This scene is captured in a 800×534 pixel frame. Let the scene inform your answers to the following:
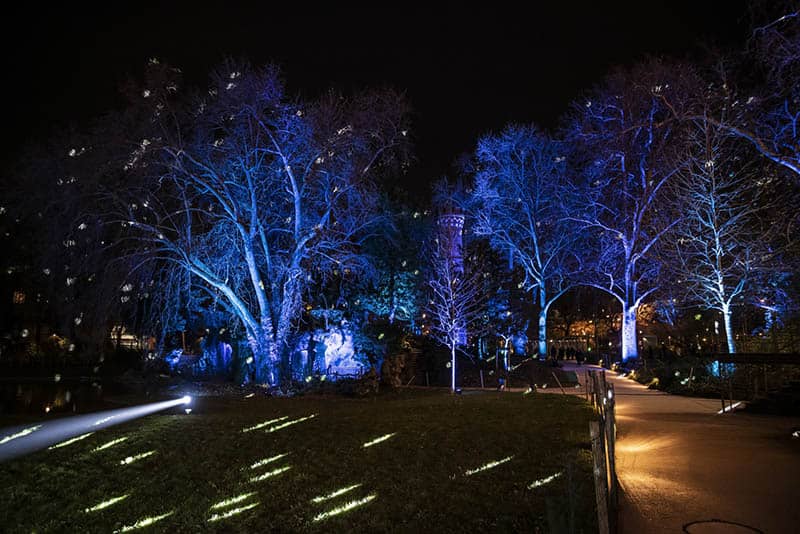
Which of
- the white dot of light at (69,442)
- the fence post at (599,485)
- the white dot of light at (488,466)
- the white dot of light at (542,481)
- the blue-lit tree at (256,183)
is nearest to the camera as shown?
the fence post at (599,485)

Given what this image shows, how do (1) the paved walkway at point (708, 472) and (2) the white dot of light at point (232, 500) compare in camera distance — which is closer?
(1) the paved walkway at point (708, 472)

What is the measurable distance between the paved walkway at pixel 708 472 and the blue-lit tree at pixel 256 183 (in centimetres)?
1295

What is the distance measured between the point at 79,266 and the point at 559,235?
28523 mm

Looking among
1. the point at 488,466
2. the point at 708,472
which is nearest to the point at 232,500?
the point at 488,466

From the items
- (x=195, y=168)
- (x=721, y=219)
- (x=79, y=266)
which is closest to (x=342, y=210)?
(x=195, y=168)

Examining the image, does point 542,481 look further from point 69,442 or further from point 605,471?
point 69,442

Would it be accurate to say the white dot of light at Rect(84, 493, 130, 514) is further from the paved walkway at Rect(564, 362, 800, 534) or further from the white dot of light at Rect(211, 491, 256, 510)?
the paved walkway at Rect(564, 362, 800, 534)

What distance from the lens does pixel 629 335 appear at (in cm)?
3156

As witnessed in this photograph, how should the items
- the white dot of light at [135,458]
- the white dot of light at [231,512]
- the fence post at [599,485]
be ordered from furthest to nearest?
the white dot of light at [135,458], the white dot of light at [231,512], the fence post at [599,485]

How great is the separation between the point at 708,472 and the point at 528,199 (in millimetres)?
30471

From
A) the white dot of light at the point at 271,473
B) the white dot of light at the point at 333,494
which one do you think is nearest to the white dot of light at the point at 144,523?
the white dot of light at the point at 271,473

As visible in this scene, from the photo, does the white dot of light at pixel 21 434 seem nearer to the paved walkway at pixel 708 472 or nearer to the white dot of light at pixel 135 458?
the white dot of light at pixel 135 458

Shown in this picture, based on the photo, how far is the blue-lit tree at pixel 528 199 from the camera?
121ft

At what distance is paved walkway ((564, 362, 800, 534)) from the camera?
635cm
